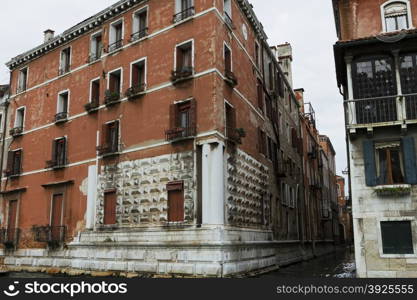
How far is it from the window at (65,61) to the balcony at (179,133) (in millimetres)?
11047

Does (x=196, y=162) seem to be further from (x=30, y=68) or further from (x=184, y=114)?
(x=30, y=68)

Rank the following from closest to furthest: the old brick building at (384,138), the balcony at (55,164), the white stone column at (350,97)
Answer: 1. the old brick building at (384,138)
2. the white stone column at (350,97)
3. the balcony at (55,164)

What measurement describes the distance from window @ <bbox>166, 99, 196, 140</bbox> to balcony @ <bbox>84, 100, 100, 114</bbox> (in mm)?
5983

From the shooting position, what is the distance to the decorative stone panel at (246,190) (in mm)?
19312

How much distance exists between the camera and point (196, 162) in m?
18.7

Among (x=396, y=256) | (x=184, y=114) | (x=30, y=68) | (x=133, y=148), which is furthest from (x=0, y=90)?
(x=396, y=256)

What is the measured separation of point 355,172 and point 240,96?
807 centimetres

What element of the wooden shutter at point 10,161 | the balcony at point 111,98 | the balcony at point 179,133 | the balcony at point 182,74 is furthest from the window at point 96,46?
the wooden shutter at point 10,161

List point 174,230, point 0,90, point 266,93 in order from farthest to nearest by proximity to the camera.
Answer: point 0,90 < point 266,93 < point 174,230

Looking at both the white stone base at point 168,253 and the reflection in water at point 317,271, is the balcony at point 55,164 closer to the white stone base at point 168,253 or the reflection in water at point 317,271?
the white stone base at point 168,253

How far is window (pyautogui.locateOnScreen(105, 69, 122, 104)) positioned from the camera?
22812mm

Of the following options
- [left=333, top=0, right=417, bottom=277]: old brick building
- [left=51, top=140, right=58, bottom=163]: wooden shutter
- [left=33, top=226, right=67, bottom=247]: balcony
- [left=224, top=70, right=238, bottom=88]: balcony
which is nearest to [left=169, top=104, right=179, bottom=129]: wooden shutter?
[left=224, top=70, right=238, bottom=88]: balcony

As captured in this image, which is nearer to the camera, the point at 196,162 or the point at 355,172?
the point at 355,172

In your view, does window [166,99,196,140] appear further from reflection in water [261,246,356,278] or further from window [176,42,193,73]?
reflection in water [261,246,356,278]
